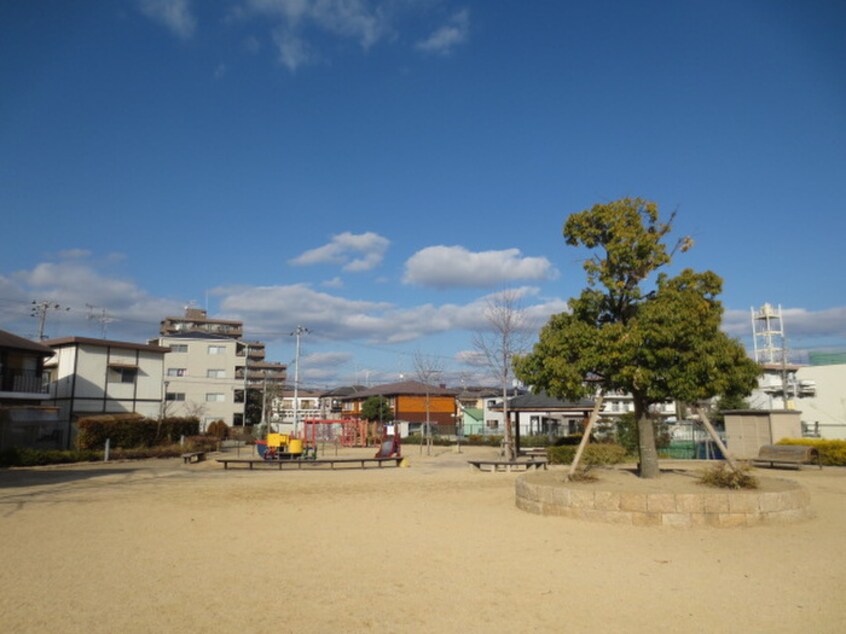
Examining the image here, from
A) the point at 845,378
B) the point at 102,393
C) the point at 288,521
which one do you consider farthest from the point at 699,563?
the point at 845,378

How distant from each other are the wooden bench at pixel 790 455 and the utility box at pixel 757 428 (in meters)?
2.94

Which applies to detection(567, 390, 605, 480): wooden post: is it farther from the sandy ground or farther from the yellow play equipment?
the yellow play equipment

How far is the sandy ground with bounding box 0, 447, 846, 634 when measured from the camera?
518 cm

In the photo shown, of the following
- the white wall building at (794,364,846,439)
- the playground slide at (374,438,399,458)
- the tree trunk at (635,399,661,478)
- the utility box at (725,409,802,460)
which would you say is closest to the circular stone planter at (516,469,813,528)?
the tree trunk at (635,399,661,478)

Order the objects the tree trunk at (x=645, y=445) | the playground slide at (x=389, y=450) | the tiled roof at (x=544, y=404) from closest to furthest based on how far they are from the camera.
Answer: the tree trunk at (x=645, y=445)
the playground slide at (x=389, y=450)
the tiled roof at (x=544, y=404)

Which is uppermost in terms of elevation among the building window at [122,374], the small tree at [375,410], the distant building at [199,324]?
the distant building at [199,324]

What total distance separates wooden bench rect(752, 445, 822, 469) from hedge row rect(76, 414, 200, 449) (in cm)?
2583

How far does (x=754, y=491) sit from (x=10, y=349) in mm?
31578

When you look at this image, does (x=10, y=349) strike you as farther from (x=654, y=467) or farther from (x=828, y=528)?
(x=828, y=528)

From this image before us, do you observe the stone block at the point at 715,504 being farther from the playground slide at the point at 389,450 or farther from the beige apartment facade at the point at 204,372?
the beige apartment facade at the point at 204,372

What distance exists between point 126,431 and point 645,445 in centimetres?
2404

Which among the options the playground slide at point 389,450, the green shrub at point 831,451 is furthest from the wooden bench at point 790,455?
the playground slide at point 389,450

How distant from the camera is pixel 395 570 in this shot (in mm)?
6840

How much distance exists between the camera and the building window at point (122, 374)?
36000 mm
